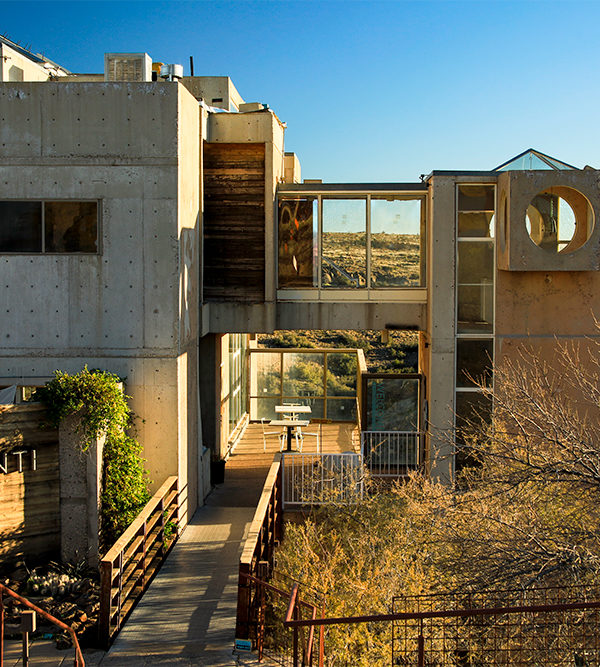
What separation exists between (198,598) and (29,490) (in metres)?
2.69

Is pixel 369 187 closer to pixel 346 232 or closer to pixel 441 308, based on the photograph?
pixel 346 232

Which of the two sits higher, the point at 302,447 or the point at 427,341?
the point at 427,341

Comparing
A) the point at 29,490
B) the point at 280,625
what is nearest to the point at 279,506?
the point at 29,490

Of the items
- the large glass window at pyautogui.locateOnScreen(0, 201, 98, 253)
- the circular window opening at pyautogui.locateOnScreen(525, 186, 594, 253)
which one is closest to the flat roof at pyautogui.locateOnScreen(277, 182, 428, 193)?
the circular window opening at pyautogui.locateOnScreen(525, 186, 594, 253)

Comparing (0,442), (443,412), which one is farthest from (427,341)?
(0,442)

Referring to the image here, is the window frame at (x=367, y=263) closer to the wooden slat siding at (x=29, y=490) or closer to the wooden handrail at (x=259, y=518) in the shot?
the wooden handrail at (x=259, y=518)

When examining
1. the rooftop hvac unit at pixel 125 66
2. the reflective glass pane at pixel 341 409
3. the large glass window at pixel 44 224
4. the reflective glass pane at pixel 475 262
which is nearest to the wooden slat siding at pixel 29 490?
the large glass window at pixel 44 224

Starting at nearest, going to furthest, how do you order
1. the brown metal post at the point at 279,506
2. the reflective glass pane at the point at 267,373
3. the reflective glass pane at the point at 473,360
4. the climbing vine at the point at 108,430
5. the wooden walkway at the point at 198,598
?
the wooden walkway at the point at 198,598, the climbing vine at the point at 108,430, the brown metal post at the point at 279,506, the reflective glass pane at the point at 473,360, the reflective glass pane at the point at 267,373

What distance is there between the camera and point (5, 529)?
977 cm

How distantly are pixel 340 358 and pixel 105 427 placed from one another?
11100 millimetres

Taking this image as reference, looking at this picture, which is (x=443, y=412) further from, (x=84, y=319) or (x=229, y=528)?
(x=84, y=319)

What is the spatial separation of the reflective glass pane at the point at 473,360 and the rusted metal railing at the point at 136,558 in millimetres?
5425

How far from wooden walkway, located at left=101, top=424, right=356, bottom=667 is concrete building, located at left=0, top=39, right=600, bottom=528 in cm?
68

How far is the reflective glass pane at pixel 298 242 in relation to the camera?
1413 cm
